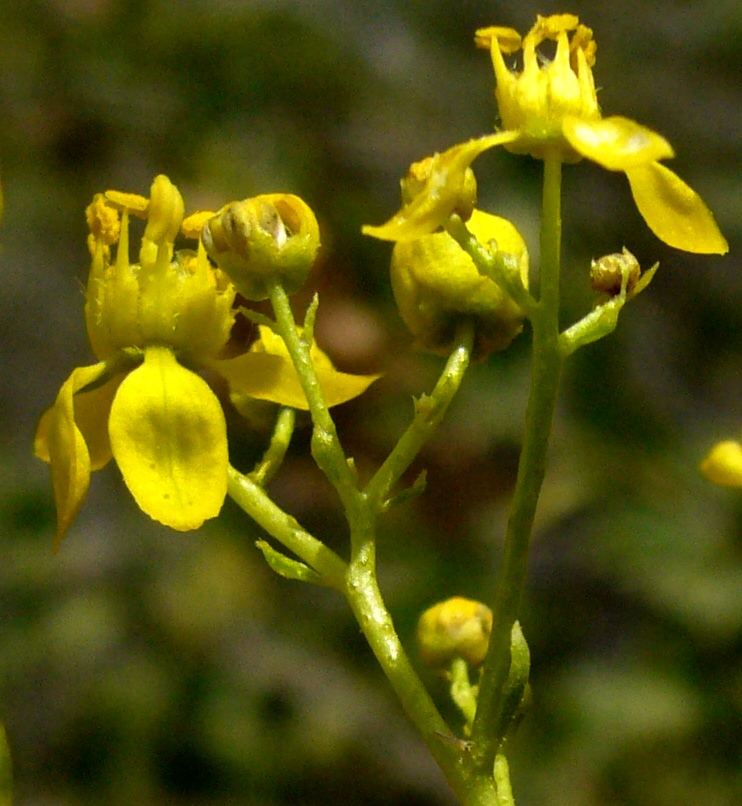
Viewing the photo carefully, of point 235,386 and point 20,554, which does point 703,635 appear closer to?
point 20,554

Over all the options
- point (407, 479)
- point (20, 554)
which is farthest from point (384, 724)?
point (20, 554)

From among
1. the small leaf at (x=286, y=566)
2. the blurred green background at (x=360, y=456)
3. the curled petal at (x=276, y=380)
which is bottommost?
the blurred green background at (x=360, y=456)

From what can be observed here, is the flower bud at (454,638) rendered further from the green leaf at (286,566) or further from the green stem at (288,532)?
the green leaf at (286,566)

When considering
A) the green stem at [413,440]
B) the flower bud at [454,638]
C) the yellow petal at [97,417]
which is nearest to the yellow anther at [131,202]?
the yellow petal at [97,417]

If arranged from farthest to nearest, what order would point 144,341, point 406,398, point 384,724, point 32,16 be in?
point 32,16, point 406,398, point 384,724, point 144,341

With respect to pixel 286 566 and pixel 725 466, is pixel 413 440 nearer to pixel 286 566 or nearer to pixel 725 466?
pixel 286 566

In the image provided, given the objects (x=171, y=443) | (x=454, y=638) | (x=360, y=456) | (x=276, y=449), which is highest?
(x=171, y=443)

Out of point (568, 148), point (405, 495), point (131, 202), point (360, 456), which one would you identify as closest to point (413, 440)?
point (405, 495)
